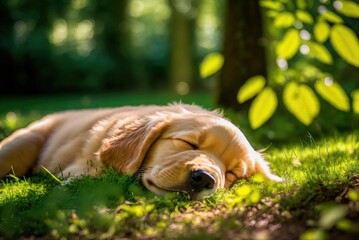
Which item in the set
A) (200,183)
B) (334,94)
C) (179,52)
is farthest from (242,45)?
(179,52)

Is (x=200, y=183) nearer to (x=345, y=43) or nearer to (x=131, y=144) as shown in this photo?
(x=131, y=144)

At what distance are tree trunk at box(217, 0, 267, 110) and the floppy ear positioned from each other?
4.24 metres

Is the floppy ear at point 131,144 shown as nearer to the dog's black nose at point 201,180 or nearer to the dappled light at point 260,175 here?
the dappled light at point 260,175

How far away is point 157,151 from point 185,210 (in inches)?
34.8

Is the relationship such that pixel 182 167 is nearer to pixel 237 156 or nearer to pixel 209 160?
pixel 209 160

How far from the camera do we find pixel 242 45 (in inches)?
339

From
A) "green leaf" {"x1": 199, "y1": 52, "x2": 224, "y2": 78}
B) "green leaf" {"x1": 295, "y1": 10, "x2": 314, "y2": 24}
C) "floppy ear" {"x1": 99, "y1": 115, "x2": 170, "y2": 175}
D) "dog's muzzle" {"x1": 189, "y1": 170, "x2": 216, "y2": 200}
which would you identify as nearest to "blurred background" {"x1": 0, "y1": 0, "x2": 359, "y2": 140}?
"floppy ear" {"x1": 99, "y1": 115, "x2": 170, "y2": 175}

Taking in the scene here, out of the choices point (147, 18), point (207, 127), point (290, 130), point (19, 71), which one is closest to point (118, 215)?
point (207, 127)

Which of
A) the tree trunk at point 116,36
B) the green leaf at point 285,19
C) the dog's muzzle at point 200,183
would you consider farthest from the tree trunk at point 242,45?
the tree trunk at point 116,36

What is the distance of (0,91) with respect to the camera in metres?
22.9

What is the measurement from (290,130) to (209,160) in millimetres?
4263

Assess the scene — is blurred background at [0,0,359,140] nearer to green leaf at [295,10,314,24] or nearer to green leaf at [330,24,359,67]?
green leaf at [295,10,314,24]

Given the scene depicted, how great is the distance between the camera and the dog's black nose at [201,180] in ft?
12.4

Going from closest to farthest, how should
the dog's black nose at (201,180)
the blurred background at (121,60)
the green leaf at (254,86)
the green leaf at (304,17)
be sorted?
the green leaf at (254,86) < the green leaf at (304,17) < the dog's black nose at (201,180) < the blurred background at (121,60)
